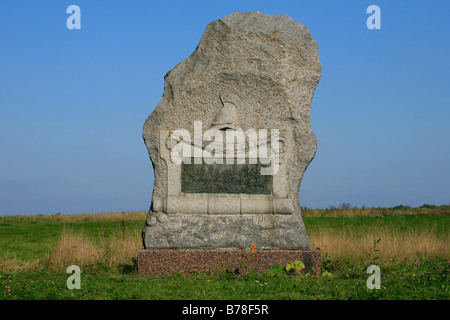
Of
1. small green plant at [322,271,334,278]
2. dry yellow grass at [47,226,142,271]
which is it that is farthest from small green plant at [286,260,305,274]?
dry yellow grass at [47,226,142,271]

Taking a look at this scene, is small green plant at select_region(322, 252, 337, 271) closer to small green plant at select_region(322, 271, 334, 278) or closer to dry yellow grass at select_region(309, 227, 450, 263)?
small green plant at select_region(322, 271, 334, 278)

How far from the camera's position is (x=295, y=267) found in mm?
7477

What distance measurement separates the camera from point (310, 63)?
8148 mm

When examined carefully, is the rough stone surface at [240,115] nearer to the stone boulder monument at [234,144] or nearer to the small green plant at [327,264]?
the stone boulder monument at [234,144]

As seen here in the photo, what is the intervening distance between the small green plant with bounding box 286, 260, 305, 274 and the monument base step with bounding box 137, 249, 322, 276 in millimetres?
163

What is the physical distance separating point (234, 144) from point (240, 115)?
0.49 metres

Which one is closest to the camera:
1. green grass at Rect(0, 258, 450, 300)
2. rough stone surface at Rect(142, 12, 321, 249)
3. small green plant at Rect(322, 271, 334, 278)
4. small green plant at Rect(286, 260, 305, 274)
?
green grass at Rect(0, 258, 450, 300)

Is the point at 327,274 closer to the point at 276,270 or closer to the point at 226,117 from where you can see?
the point at 276,270

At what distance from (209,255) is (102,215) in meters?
13.9

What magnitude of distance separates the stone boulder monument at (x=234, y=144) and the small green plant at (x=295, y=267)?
0.89 ft

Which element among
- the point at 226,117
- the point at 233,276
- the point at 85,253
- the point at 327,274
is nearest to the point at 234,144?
the point at 226,117

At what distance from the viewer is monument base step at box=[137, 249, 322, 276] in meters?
7.55
